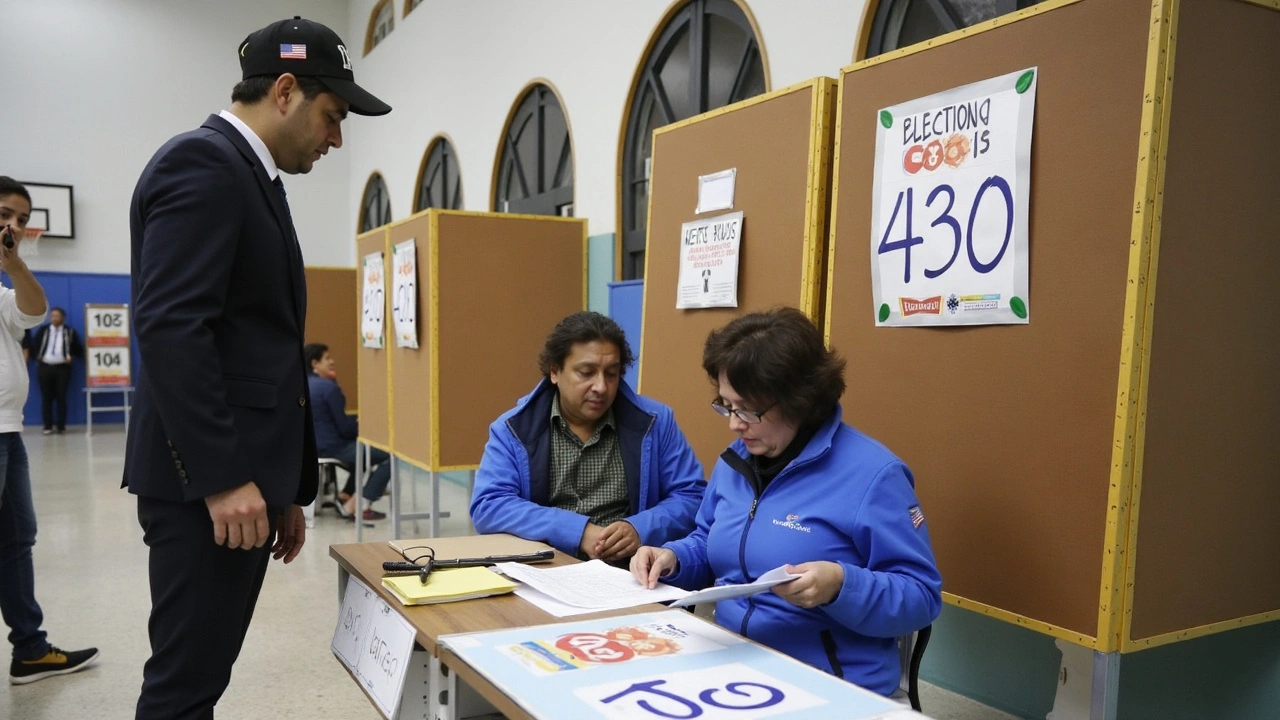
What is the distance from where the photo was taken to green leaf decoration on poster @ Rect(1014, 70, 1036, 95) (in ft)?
5.51

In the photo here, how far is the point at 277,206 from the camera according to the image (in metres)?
1.59

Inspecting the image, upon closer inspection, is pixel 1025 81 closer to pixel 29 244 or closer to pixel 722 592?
pixel 722 592

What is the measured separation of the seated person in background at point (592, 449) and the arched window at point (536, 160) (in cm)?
330

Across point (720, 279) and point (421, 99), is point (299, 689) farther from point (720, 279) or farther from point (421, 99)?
point (421, 99)

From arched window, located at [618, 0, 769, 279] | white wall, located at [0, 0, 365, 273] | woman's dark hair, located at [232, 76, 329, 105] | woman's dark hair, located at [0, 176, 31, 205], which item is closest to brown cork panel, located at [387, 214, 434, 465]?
arched window, located at [618, 0, 769, 279]

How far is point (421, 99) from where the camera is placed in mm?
8031

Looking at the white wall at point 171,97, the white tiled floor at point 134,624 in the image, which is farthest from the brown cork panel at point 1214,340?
the white wall at point 171,97

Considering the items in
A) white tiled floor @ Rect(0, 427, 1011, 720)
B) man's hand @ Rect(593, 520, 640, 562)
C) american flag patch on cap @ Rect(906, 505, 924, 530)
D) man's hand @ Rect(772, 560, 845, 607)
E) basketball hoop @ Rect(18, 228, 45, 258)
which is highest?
basketball hoop @ Rect(18, 228, 45, 258)

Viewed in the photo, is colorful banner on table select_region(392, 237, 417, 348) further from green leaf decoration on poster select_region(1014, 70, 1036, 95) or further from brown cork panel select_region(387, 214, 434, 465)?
green leaf decoration on poster select_region(1014, 70, 1036, 95)

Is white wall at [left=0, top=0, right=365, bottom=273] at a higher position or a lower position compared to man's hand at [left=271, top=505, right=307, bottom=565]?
higher

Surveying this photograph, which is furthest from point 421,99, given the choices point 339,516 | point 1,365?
point 1,365

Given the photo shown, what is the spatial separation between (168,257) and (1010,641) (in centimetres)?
251

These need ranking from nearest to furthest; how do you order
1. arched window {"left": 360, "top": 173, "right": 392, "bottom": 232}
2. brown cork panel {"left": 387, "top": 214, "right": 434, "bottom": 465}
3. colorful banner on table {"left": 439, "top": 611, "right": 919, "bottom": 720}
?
colorful banner on table {"left": 439, "top": 611, "right": 919, "bottom": 720}, brown cork panel {"left": 387, "top": 214, "right": 434, "bottom": 465}, arched window {"left": 360, "top": 173, "right": 392, "bottom": 232}

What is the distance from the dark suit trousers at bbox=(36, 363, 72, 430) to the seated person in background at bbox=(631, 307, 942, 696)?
36.3 feet
